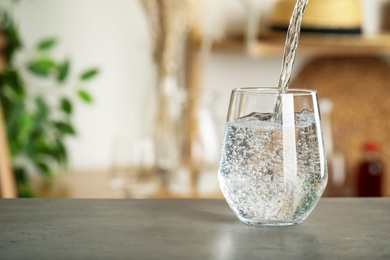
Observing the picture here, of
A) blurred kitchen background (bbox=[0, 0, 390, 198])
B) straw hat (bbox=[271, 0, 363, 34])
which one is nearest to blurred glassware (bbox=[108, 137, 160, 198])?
blurred kitchen background (bbox=[0, 0, 390, 198])

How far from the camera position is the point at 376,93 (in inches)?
101

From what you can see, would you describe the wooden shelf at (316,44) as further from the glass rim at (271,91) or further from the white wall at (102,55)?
the glass rim at (271,91)

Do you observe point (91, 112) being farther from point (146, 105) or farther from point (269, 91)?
point (269, 91)

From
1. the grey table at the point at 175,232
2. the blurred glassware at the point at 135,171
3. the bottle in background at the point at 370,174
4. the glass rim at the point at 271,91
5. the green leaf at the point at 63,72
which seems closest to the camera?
the grey table at the point at 175,232

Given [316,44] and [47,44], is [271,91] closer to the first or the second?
[47,44]

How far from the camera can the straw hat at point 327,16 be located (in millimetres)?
2184

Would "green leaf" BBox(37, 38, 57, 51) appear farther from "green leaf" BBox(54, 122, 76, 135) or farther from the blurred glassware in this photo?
the blurred glassware

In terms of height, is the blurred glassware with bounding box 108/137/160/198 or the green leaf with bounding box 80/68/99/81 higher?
the green leaf with bounding box 80/68/99/81

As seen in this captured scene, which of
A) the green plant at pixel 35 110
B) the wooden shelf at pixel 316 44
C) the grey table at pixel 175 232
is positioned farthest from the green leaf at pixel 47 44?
the grey table at pixel 175 232

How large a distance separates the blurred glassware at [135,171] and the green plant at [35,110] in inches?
6.2

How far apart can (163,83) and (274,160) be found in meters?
1.67

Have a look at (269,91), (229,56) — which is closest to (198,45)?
(229,56)

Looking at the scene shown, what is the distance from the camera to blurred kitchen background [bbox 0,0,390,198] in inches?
83.2

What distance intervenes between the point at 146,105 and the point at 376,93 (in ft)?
2.32
